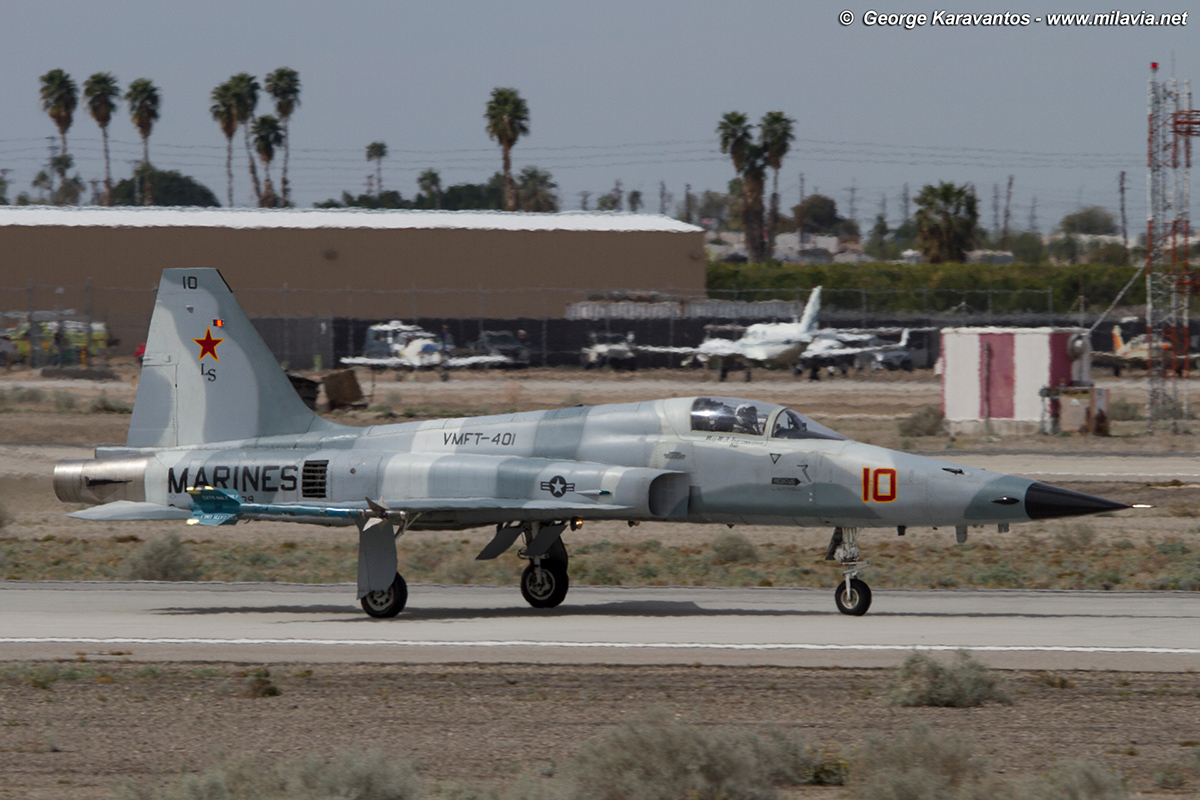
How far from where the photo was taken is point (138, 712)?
37.8 feet

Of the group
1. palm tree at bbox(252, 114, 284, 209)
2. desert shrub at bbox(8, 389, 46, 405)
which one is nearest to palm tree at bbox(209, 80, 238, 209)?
palm tree at bbox(252, 114, 284, 209)

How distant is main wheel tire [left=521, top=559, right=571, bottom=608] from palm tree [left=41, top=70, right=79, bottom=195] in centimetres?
10496

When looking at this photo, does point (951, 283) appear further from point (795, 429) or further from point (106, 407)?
point (795, 429)

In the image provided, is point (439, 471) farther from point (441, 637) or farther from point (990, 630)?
point (990, 630)

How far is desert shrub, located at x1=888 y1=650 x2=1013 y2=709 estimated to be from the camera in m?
11.6

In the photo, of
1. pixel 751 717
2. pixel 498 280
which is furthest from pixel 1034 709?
pixel 498 280

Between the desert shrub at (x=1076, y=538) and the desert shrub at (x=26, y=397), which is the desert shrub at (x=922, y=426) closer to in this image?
the desert shrub at (x=1076, y=538)

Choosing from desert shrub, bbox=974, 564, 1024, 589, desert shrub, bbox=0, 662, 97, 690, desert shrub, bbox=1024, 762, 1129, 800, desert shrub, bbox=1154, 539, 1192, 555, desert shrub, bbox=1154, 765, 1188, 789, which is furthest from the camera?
desert shrub, bbox=1154, 539, 1192, 555

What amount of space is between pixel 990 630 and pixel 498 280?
2509 inches

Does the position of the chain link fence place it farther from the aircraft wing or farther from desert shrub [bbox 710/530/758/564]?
desert shrub [bbox 710/530/758/564]

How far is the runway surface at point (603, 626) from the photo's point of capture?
46.1 feet

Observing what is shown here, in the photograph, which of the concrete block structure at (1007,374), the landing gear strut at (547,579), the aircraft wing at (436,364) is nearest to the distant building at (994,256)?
the aircraft wing at (436,364)

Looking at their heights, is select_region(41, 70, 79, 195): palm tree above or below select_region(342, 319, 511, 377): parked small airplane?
above

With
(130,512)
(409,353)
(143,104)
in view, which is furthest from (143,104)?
(130,512)
